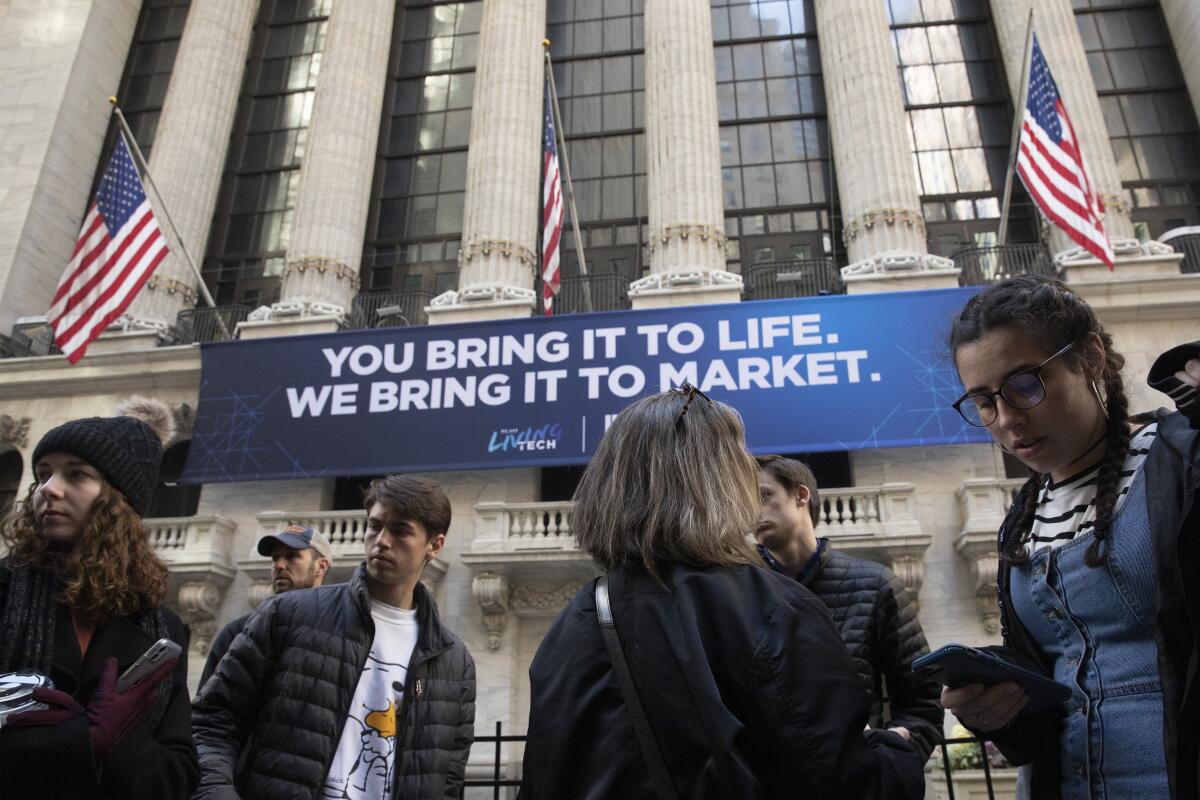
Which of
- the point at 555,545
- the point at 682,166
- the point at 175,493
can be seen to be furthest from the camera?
the point at 682,166

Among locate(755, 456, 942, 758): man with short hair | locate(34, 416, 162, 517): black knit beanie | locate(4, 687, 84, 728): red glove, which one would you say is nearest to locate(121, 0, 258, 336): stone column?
locate(34, 416, 162, 517): black knit beanie

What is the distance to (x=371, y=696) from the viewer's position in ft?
11.4

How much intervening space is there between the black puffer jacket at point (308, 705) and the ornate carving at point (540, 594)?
10.8 metres

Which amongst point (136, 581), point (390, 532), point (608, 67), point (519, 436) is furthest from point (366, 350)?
point (136, 581)

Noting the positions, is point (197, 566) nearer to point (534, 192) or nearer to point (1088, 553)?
point (534, 192)

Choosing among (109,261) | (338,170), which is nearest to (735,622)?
(109,261)

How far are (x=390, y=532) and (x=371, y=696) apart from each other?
711 mm

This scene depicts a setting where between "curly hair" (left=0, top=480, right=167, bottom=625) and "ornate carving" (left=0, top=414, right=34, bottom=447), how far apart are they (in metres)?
18.0

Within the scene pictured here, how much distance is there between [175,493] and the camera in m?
17.6

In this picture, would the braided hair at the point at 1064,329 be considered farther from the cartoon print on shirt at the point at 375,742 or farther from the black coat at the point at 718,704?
the cartoon print on shirt at the point at 375,742

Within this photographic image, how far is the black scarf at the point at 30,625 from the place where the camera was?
2.16 meters

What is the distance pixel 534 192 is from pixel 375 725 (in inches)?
653

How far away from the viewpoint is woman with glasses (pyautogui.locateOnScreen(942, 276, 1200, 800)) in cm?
178

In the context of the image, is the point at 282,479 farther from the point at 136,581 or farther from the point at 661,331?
the point at 136,581
